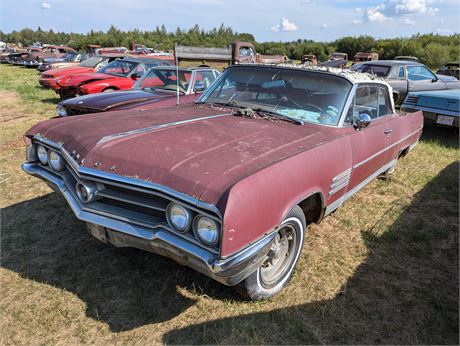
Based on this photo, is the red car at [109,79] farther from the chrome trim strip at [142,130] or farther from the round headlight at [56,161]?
the chrome trim strip at [142,130]

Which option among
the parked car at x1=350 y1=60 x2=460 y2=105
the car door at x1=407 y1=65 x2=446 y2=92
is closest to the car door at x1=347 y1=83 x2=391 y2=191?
the parked car at x1=350 y1=60 x2=460 y2=105

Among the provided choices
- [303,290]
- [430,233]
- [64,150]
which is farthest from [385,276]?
[64,150]

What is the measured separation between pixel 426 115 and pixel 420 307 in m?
5.40

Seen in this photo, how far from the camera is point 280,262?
288cm

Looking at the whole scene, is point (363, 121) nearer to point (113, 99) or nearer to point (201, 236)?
point (201, 236)

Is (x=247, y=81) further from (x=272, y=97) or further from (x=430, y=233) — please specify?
(x=430, y=233)

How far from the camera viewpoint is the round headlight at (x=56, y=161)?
296cm

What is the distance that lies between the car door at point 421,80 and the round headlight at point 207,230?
8979 mm

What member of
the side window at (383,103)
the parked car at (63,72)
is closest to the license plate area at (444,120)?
the side window at (383,103)

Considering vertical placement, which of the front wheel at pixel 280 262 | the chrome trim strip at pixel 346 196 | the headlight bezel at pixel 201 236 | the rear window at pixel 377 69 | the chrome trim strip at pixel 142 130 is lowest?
the front wheel at pixel 280 262

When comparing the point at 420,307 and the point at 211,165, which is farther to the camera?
the point at 420,307

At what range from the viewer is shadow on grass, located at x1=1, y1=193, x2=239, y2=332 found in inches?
103

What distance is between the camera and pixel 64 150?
9.14 feet

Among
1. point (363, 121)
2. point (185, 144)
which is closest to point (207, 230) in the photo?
point (185, 144)
